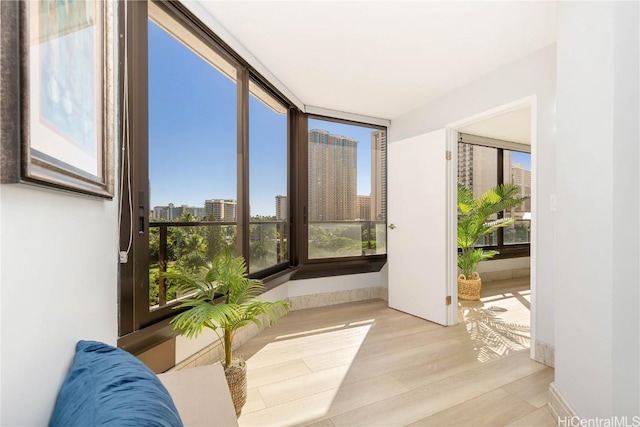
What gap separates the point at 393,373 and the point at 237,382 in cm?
106

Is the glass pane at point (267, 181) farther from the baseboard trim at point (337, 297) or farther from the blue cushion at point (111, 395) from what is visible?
the blue cushion at point (111, 395)

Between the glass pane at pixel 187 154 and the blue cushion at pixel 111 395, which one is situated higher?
the glass pane at pixel 187 154

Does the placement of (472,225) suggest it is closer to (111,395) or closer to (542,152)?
(542,152)

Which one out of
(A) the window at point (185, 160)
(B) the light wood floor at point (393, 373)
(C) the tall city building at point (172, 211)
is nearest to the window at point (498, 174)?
(B) the light wood floor at point (393, 373)

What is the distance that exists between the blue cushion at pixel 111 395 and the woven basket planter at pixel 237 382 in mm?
927

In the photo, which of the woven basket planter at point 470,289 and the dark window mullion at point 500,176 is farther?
the dark window mullion at point 500,176

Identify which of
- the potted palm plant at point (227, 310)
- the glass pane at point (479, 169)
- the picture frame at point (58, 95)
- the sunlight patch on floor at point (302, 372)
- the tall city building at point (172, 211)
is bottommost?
the sunlight patch on floor at point (302, 372)

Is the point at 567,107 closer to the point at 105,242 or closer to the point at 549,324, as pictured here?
the point at 549,324

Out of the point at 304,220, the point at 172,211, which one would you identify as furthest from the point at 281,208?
the point at 172,211

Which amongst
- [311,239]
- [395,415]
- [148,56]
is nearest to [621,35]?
[395,415]

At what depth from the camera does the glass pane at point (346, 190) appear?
3.40 m

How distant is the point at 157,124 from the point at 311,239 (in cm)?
206

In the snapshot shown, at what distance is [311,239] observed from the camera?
3383 mm

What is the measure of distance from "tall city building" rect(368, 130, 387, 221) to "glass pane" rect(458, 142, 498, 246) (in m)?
1.60
